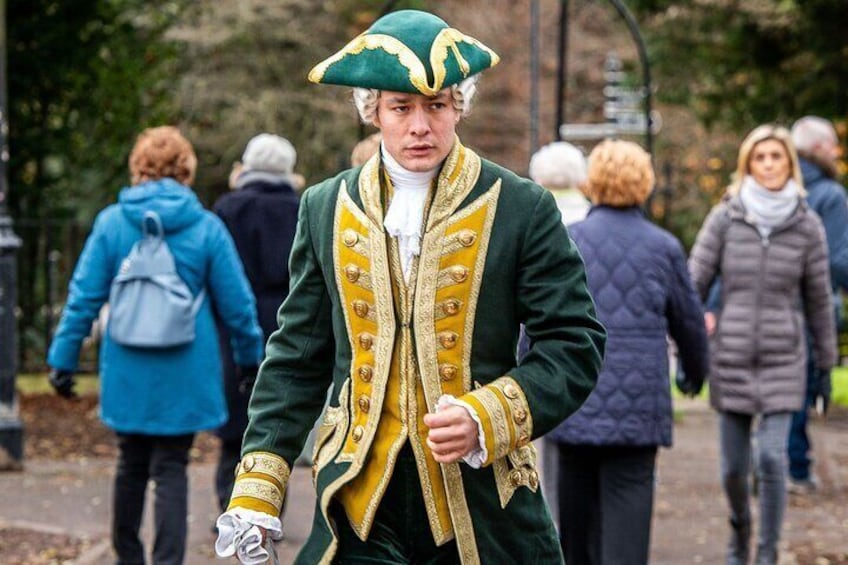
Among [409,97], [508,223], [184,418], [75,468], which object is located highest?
[409,97]

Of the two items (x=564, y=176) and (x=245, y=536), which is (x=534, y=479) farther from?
(x=564, y=176)

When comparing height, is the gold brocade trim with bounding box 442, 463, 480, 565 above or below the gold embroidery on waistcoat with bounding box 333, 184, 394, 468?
below

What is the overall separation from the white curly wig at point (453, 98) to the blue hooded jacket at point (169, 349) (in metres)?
3.06

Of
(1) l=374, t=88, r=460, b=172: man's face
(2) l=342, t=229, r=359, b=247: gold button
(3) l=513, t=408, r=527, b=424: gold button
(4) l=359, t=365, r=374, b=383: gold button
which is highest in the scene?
(1) l=374, t=88, r=460, b=172: man's face

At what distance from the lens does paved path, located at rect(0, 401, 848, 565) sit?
785 cm

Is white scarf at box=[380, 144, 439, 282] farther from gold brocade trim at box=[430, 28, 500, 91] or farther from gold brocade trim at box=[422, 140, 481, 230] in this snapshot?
gold brocade trim at box=[430, 28, 500, 91]

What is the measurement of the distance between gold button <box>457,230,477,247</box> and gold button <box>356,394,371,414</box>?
388mm

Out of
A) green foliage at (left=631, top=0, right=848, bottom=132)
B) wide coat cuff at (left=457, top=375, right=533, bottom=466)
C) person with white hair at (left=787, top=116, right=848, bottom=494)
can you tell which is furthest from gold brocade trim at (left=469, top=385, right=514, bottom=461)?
green foliage at (left=631, top=0, right=848, bottom=132)

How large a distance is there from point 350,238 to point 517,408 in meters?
0.54

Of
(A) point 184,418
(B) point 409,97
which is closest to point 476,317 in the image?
(B) point 409,97

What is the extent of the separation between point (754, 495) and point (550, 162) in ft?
9.46

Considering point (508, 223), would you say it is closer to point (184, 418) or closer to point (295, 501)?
point (184, 418)

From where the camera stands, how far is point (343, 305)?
3645mm

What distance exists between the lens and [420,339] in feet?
11.7
